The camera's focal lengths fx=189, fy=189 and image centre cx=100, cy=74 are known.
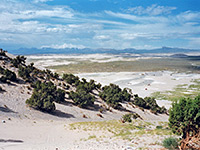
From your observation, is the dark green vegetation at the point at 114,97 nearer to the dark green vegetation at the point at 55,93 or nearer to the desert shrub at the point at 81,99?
the dark green vegetation at the point at 55,93

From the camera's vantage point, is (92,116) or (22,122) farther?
(92,116)

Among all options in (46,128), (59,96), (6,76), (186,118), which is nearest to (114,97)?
(59,96)

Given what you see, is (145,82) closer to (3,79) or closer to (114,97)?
Result: (114,97)

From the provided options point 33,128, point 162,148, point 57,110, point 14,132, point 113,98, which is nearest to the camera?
point 162,148

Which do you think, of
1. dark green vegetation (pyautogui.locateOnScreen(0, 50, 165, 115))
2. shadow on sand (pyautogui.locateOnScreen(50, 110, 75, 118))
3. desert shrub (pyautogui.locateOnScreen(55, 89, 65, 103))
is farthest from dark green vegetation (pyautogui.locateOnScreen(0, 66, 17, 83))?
shadow on sand (pyautogui.locateOnScreen(50, 110, 75, 118))

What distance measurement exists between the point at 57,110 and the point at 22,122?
7.05 meters

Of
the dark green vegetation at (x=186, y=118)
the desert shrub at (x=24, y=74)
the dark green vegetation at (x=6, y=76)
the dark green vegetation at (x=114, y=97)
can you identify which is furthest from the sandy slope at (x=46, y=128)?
the desert shrub at (x=24, y=74)

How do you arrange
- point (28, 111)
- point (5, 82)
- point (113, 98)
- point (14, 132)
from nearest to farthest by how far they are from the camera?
point (14, 132) < point (28, 111) < point (5, 82) < point (113, 98)

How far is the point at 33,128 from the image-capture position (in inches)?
798

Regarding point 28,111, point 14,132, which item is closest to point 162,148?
point 14,132

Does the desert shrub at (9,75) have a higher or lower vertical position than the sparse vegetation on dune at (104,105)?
higher

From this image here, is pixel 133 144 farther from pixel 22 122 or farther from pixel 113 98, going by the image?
pixel 113 98

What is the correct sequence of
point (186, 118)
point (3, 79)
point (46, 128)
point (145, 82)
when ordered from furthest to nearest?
1. point (145, 82)
2. point (3, 79)
3. point (46, 128)
4. point (186, 118)

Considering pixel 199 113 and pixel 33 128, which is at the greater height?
pixel 199 113
